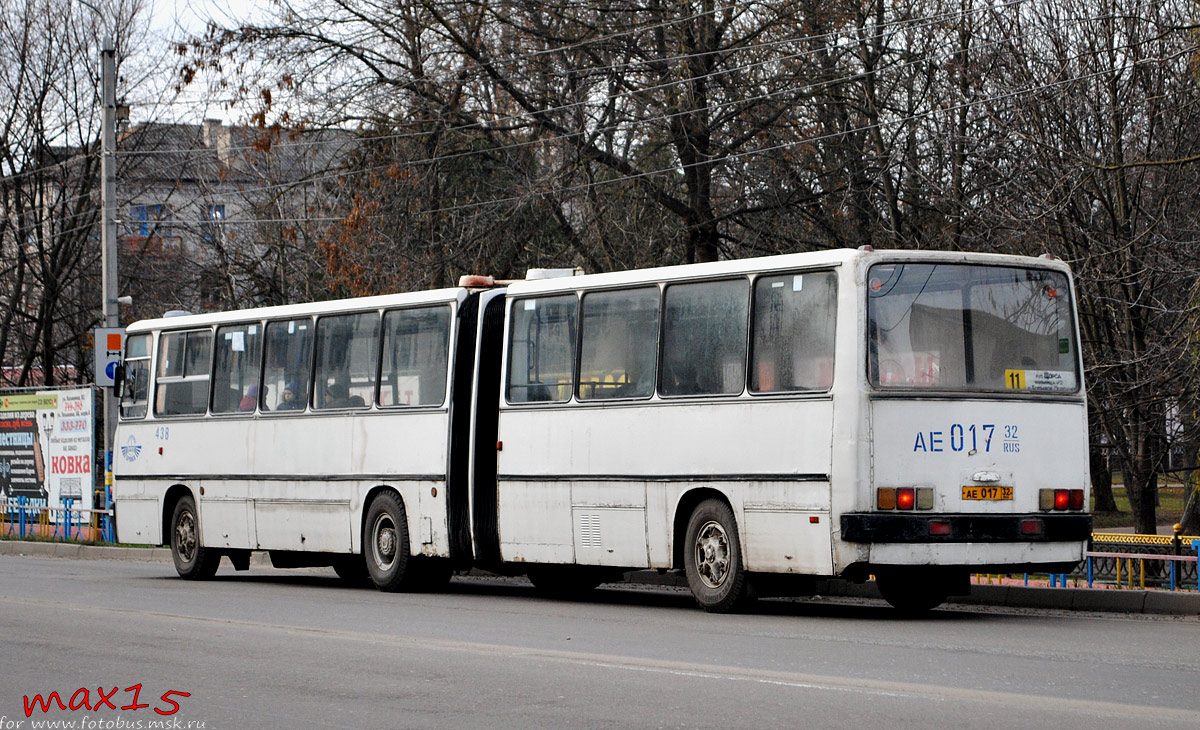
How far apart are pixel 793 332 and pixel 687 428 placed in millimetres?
1376

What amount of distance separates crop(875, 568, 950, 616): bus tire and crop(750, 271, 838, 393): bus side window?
1.83m

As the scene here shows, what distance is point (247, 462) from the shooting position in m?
19.6

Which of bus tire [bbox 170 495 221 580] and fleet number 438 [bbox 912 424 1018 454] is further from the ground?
A: fleet number 438 [bbox 912 424 1018 454]

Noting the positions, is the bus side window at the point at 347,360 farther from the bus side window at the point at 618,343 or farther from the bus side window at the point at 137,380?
the bus side window at the point at 137,380

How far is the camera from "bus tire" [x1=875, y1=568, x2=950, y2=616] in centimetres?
1438

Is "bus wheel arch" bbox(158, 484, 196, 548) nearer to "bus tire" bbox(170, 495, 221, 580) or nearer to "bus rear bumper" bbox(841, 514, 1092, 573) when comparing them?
"bus tire" bbox(170, 495, 221, 580)

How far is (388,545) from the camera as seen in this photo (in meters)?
17.8

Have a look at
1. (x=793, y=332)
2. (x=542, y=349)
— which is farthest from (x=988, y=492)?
(x=542, y=349)

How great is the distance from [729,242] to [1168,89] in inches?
303

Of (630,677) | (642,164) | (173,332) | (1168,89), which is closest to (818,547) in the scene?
(630,677)

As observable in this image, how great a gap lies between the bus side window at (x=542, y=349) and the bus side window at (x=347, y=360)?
6.79 ft

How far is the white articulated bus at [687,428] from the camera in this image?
44.2 feet

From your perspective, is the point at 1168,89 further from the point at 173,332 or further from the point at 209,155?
the point at 209,155

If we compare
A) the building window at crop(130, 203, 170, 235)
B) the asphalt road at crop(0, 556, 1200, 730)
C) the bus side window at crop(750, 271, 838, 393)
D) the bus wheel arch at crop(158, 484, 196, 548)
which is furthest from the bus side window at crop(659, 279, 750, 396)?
the building window at crop(130, 203, 170, 235)
